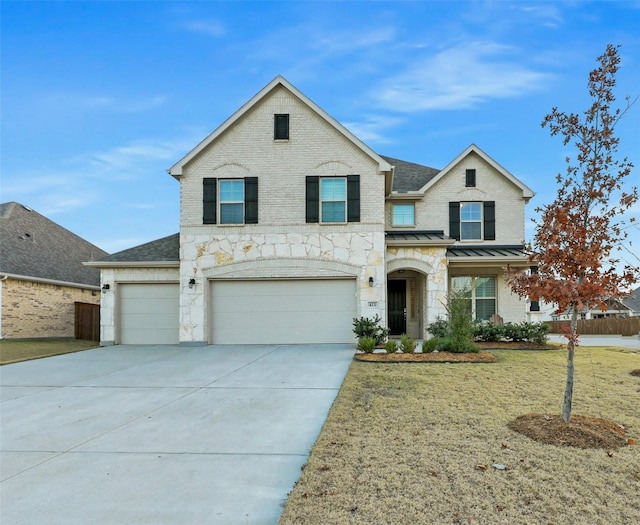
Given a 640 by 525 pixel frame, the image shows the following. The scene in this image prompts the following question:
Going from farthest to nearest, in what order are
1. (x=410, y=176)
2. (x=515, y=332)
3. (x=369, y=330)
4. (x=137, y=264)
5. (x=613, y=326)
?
(x=613, y=326) → (x=410, y=176) → (x=137, y=264) → (x=515, y=332) → (x=369, y=330)

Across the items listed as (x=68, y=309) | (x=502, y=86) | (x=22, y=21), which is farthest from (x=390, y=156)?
(x=68, y=309)

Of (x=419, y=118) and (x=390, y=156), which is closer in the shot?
(x=419, y=118)

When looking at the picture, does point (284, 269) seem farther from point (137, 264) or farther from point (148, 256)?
point (137, 264)

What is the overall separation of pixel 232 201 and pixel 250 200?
0.65 metres

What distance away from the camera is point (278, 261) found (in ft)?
52.1

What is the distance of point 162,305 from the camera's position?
16.9 meters

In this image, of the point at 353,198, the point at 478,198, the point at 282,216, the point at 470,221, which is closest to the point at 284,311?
the point at 282,216

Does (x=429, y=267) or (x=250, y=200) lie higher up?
(x=250, y=200)

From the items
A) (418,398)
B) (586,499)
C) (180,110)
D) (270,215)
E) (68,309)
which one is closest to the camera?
(586,499)

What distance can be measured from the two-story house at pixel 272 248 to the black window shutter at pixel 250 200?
0.03 meters

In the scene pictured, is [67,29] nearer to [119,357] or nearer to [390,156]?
[119,357]

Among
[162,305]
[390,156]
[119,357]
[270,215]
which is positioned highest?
[390,156]

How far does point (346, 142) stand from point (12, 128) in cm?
1270

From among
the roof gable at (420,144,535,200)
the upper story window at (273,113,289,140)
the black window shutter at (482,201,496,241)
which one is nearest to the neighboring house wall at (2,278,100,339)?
the upper story window at (273,113,289,140)
